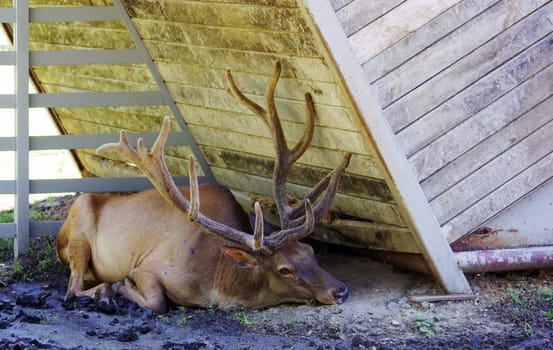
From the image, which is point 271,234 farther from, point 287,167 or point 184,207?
point 184,207

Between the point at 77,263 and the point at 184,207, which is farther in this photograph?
the point at 77,263

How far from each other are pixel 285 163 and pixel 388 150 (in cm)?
127

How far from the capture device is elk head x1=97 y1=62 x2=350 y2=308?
6.98 meters

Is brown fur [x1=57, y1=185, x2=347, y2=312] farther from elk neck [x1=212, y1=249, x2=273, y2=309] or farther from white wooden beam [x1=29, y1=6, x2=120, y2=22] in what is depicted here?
white wooden beam [x1=29, y1=6, x2=120, y2=22]

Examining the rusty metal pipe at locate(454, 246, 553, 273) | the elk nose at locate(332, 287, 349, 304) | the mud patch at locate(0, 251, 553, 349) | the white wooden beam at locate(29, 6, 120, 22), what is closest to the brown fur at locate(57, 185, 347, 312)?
the elk nose at locate(332, 287, 349, 304)

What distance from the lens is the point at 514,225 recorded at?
278 inches

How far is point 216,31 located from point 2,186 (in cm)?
269

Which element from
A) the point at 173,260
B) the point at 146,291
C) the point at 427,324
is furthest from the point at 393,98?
the point at 146,291

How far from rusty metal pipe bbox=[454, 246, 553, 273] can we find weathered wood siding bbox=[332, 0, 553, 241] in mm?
196

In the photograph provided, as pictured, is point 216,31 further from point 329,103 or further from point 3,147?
point 3,147

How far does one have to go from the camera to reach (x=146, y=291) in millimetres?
7535

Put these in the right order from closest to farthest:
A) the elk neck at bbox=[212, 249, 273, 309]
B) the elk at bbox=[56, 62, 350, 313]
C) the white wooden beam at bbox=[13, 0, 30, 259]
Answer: the elk at bbox=[56, 62, 350, 313] → the elk neck at bbox=[212, 249, 273, 309] → the white wooden beam at bbox=[13, 0, 30, 259]

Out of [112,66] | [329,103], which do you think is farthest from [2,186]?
[329,103]

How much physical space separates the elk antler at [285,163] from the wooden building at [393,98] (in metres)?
0.11
